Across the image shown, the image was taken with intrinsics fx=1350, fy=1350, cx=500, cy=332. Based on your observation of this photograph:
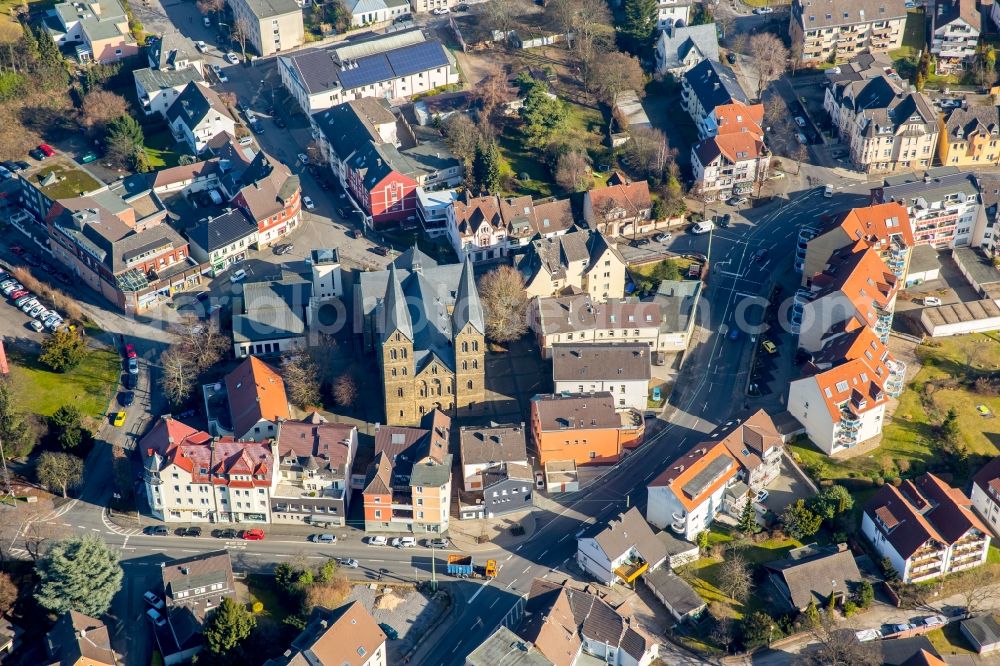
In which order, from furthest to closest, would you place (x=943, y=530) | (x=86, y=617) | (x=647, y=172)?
1. (x=647, y=172)
2. (x=943, y=530)
3. (x=86, y=617)

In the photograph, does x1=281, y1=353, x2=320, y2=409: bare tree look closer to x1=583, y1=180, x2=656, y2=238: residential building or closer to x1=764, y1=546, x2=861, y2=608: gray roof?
x1=583, y1=180, x2=656, y2=238: residential building

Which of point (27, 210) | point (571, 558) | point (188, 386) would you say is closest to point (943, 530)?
point (571, 558)

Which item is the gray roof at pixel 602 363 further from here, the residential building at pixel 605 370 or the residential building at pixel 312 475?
the residential building at pixel 312 475

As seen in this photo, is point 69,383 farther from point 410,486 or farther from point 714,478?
point 714,478

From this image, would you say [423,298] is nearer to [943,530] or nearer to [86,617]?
[86,617]

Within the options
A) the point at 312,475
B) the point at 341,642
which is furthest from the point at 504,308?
the point at 341,642

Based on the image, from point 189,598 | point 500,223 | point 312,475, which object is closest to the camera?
point 189,598
